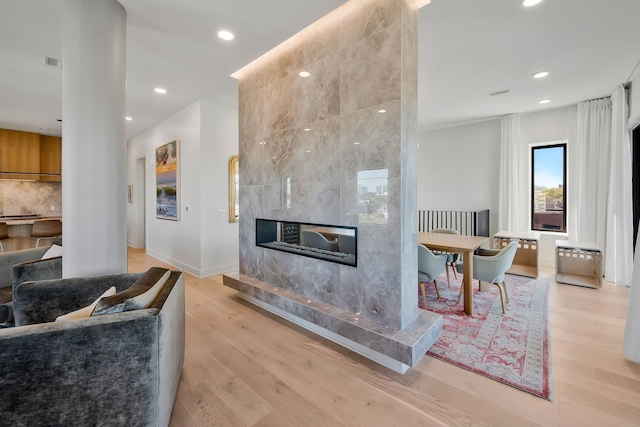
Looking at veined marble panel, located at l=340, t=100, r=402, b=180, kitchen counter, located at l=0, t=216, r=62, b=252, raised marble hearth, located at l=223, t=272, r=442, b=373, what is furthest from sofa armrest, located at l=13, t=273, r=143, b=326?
kitchen counter, located at l=0, t=216, r=62, b=252

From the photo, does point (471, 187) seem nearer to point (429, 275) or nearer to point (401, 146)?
point (429, 275)

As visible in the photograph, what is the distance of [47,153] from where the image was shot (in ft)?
21.9

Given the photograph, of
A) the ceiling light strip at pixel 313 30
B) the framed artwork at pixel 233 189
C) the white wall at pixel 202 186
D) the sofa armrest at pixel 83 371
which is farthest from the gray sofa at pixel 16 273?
the ceiling light strip at pixel 313 30

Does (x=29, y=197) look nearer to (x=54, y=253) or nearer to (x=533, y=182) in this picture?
→ (x=54, y=253)

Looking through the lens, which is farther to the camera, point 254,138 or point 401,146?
point 254,138

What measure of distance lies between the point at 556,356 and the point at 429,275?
3.90 ft

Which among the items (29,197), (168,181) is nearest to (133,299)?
(168,181)

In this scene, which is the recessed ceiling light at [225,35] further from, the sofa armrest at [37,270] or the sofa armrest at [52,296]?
the sofa armrest at [37,270]

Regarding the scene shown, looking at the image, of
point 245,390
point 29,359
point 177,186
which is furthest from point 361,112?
point 177,186

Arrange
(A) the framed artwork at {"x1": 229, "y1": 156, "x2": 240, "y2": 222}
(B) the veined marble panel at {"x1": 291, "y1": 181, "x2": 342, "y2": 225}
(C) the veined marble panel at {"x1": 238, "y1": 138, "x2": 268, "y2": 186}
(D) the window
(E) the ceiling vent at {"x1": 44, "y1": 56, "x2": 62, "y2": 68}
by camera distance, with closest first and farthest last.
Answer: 1. (B) the veined marble panel at {"x1": 291, "y1": 181, "x2": 342, "y2": 225}
2. (E) the ceiling vent at {"x1": 44, "y1": 56, "x2": 62, "y2": 68}
3. (C) the veined marble panel at {"x1": 238, "y1": 138, "x2": 268, "y2": 186}
4. (A) the framed artwork at {"x1": 229, "y1": 156, "x2": 240, "y2": 222}
5. (D) the window

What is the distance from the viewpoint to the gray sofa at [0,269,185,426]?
1184 mm

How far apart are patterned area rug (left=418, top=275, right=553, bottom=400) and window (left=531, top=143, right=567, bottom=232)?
7.04 ft

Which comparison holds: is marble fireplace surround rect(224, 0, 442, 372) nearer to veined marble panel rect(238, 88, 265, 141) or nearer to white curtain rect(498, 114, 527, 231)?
veined marble panel rect(238, 88, 265, 141)

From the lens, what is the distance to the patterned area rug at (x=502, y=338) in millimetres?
2059
